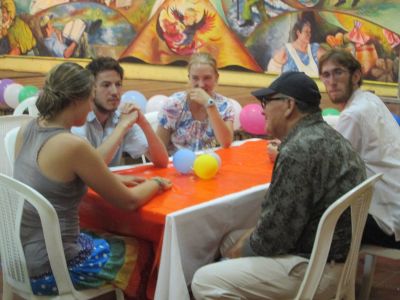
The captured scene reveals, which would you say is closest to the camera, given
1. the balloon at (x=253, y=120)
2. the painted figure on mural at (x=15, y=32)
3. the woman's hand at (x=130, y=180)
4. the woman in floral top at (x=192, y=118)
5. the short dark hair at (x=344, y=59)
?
the woman's hand at (x=130, y=180)

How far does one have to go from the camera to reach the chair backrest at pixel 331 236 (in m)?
1.69

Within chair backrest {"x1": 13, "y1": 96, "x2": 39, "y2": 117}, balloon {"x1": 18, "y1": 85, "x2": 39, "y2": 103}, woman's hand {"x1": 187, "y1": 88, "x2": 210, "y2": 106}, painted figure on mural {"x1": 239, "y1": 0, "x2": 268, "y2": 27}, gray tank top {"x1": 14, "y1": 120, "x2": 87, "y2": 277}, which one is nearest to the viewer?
gray tank top {"x1": 14, "y1": 120, "x2": 87, "y2": 277}

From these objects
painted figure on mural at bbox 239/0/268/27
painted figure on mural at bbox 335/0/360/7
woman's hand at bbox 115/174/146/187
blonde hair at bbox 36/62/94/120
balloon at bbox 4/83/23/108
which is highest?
painted figure on mural at bbox 335/0/360/7

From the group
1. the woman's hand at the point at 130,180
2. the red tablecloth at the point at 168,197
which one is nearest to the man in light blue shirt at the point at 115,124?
the red tablecloth at the point at 168,197

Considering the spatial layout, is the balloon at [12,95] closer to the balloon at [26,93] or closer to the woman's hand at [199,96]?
the balloon at [26,93]

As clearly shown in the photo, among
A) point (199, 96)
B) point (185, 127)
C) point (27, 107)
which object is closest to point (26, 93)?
point (27, 107)

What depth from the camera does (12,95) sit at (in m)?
5.91

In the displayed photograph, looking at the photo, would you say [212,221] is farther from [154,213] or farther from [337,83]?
[337,83]

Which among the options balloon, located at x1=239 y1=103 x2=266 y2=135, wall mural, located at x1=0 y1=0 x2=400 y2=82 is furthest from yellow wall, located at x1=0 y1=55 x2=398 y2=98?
balloon, located at x1=239 y1=103 x2=266 y2=135

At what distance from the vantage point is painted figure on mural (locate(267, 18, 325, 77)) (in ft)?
24.2

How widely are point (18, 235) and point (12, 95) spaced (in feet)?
14.1

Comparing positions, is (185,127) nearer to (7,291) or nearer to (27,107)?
(7,291)

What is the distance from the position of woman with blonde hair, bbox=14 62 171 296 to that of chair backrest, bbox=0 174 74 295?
0.04 metres

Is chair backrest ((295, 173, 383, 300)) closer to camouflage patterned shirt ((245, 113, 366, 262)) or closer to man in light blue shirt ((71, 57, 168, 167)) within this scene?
camouflage patterned shirt ((245, 113, 366, 262))
